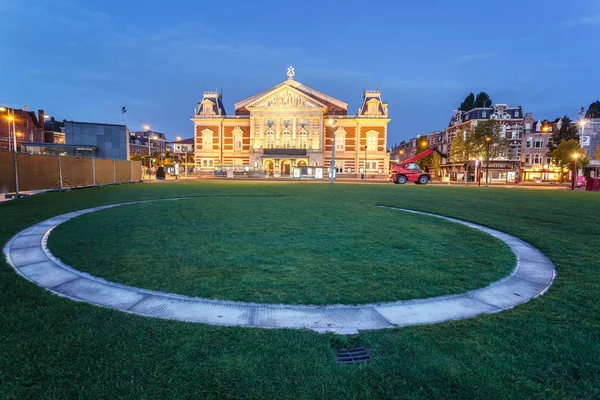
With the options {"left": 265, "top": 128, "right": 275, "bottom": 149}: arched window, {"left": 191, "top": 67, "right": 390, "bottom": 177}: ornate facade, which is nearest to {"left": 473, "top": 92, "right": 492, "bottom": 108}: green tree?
{"left": 191, "top": 67, "right": 390, "bottom": 177}: ornate facade

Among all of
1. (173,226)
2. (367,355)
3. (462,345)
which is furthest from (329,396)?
(173,226)

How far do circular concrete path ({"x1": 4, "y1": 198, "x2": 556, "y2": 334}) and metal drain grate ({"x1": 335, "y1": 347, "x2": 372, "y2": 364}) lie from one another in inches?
13.3

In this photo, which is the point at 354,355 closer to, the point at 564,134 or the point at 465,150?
the point at 465,150

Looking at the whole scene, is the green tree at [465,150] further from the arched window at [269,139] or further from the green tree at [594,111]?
the arched window at [269,139]

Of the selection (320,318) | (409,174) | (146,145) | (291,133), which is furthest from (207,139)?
(320,318)

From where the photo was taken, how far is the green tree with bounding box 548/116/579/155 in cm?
6188

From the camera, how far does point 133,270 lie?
5320 mm

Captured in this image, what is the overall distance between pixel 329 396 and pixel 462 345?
1.58 m

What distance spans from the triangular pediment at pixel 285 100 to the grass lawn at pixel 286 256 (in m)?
54.4

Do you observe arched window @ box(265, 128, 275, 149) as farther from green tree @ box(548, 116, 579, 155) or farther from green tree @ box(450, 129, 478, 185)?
green tree @ box(548, 116, 579, 155)

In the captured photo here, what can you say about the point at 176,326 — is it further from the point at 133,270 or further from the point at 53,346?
the point at 133,270

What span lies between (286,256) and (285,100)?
2335 inches

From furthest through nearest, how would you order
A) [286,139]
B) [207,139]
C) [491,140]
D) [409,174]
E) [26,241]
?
[207,139]
[286,139]
[491,140]
[409,174]
[26,241]

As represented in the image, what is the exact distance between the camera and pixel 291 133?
208 ft
